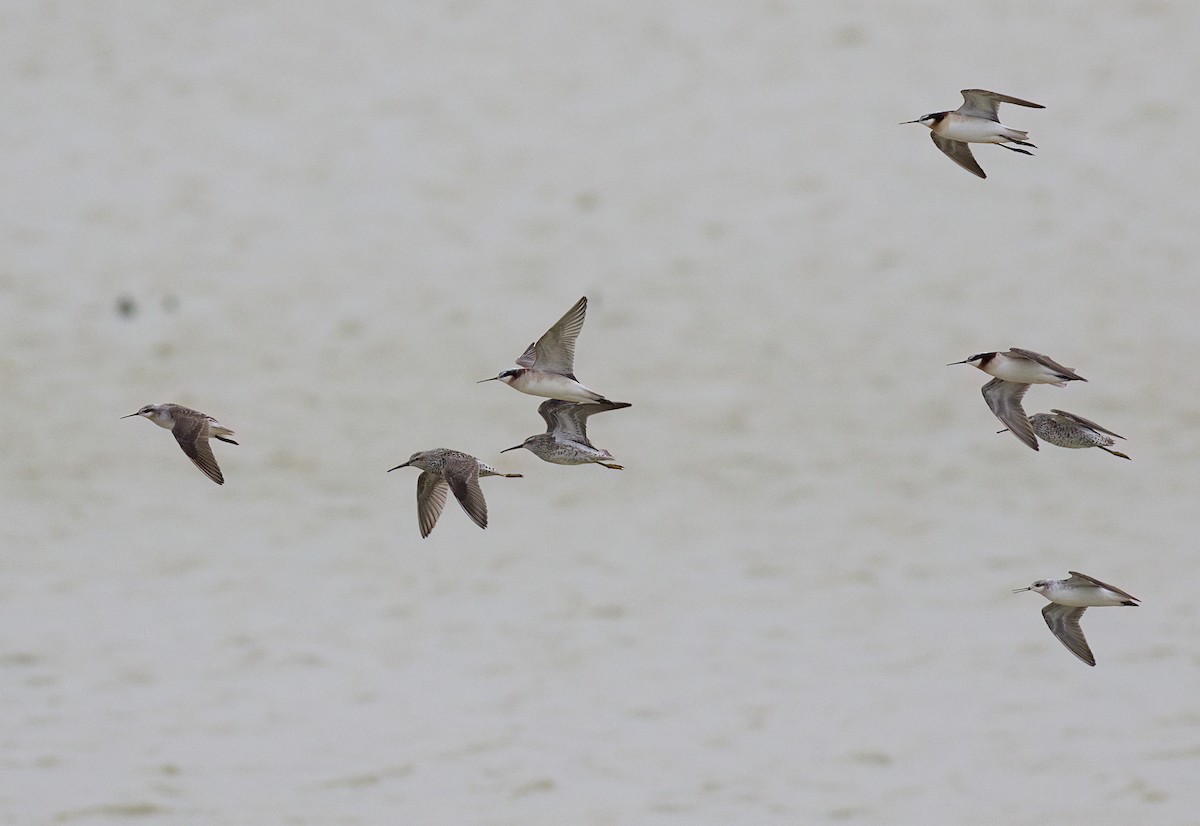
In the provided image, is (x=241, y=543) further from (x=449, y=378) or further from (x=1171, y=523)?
(x=1171, y=523)

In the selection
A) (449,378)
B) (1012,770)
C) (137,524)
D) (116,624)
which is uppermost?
(449,378)

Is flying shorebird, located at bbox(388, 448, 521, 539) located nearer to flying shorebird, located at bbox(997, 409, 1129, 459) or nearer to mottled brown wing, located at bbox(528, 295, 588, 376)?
mottled brown wing, located at bbox(528, 295, 588, 376)

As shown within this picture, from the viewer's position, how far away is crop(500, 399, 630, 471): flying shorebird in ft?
23.6

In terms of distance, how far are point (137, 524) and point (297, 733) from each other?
3.23 metres

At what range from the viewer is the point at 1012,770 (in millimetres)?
10836

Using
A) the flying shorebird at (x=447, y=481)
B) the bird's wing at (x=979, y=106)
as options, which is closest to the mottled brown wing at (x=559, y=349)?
the flying shorebird at (x=447, y=481)

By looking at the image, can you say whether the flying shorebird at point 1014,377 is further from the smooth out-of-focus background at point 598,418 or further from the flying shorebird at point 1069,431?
the smooth out-of-focus background at point 598,418

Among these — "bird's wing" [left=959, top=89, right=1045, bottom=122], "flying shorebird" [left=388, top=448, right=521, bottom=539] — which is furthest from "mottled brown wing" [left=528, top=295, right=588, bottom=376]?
"bird's wing" [left=959, top=89, right=1045, bottom=122]

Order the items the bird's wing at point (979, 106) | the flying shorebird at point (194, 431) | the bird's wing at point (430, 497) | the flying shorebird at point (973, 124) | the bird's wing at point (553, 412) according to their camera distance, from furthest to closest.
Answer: the bird's wing at point (553, 412)
the bird's wing at point (430, 497)
the bird's wing at point (979, 106)
the flying shorebird at point (973, 124)
the flying shorebird at point (194, 431)

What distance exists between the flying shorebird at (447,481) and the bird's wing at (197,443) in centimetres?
73

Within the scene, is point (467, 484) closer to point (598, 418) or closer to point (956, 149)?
point (956, 149)

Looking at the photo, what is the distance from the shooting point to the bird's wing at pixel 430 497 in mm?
7121

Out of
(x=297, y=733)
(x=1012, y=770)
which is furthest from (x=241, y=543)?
(x=1012, y=770)

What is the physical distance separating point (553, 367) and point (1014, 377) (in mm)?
1900
